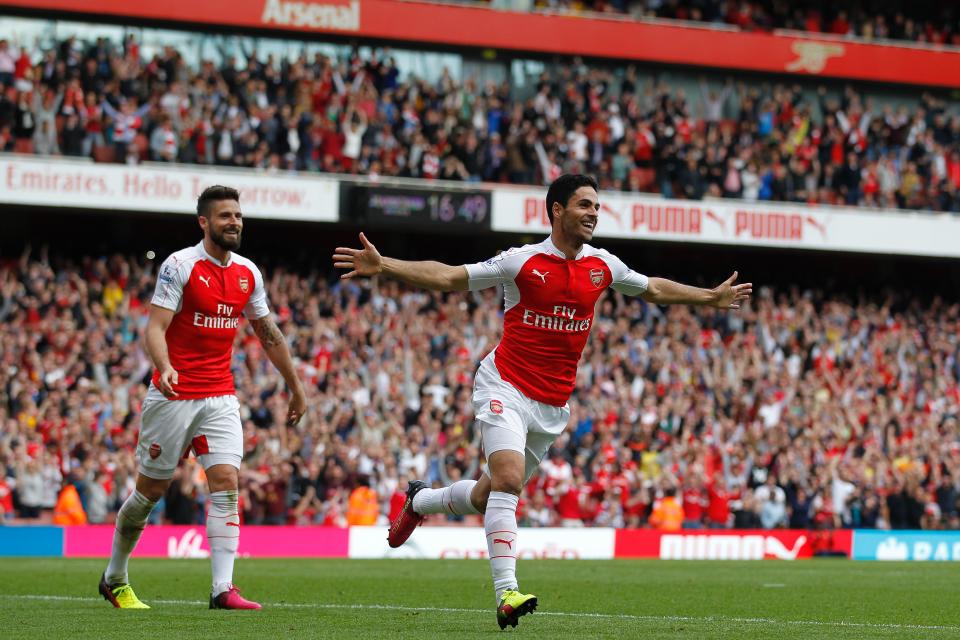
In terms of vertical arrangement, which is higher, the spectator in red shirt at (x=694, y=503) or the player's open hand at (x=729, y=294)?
the player's open hand at (x=729, y=294)

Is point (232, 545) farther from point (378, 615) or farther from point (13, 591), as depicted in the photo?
point (13, 591)

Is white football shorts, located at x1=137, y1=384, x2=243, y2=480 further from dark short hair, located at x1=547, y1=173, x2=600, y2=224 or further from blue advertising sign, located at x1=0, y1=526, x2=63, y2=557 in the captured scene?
blue advertising sign, located at x1=0, y1=526, x2=63, y2=557

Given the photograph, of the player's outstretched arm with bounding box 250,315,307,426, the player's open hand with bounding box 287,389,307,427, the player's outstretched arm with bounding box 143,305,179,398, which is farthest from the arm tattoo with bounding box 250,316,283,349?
the player's outstretched arm with bounding box 143,305,179,398

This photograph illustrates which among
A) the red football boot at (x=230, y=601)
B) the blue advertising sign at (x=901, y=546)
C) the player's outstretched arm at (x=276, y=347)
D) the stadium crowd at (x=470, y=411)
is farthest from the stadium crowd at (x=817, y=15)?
the red football boot at (x=230, y=601)

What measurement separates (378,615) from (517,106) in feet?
76.9

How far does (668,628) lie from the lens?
29.9 ft

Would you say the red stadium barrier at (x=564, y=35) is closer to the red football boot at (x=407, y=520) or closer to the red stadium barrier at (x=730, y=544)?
the red stadium barrier at (x=730, y=544)

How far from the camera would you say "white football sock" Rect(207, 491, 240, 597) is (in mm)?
10031

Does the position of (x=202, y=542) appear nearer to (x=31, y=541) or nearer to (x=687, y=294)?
(x=31, y=541)

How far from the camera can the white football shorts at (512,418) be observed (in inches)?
363

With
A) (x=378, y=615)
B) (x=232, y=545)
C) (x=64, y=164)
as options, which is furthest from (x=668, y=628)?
(x=64, y=164)

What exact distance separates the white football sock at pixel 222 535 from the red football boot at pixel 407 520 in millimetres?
1086

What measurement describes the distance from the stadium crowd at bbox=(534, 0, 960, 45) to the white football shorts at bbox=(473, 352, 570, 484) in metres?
26.8

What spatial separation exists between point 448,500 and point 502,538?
4.20 ft
